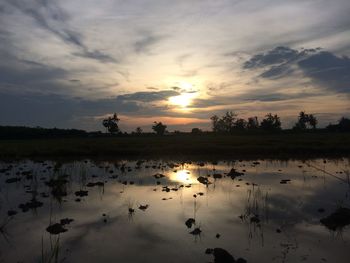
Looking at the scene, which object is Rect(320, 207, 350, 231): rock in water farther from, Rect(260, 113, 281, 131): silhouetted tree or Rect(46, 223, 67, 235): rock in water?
Rect(260, 113, 281, 131): silhouetted tree

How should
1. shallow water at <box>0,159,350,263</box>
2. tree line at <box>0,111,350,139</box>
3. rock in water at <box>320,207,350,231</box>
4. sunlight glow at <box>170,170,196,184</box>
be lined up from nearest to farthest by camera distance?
shallow water at <box>0,159,350,263</box>
rock in water at <box>320,207,350,231</box>
sunlight glow at <box>170,170,196,184</box>
tree line at <box>0,111,350,139</box>

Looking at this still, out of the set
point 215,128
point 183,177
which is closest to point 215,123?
point 215,128

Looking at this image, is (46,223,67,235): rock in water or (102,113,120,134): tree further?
(102,113,120,134): tree

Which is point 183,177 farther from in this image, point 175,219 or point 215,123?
point 215,123

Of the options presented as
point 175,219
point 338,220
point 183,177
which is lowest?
point 175,219

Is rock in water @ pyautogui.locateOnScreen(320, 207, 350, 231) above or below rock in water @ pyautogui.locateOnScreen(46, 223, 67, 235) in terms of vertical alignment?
above

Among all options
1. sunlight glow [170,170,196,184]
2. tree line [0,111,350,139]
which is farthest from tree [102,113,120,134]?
sunlight glow [170,170,196,184]

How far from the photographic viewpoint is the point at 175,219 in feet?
50.0

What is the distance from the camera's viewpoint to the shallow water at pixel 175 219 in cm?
1127

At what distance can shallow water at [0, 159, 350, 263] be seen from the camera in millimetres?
11266

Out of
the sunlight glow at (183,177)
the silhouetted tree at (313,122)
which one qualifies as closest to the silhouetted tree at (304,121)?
the silhouetted tree at (313,122)

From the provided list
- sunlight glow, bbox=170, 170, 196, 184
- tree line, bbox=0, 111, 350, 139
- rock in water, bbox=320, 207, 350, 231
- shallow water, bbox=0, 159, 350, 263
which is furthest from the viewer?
tree line, bbox=0, 111, 350, 139

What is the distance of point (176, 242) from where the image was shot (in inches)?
482

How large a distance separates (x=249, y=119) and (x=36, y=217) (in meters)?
150
